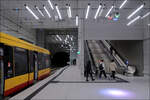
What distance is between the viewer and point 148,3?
45.3 ft

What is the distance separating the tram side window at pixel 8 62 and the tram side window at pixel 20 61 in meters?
0.50

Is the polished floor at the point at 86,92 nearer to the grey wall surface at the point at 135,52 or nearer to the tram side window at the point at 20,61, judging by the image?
the tram side window at the point at 20,61

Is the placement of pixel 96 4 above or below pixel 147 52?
above

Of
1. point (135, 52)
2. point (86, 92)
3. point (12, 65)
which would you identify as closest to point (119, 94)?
point (86, 92)

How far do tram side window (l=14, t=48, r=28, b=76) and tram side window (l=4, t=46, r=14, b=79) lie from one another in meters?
0.50

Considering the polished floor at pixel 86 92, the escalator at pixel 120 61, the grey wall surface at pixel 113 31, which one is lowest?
the polished floor at pixel 86 92

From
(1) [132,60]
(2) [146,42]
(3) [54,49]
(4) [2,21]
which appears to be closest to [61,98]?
(2) [146,42]

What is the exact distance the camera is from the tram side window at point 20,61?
251 inches

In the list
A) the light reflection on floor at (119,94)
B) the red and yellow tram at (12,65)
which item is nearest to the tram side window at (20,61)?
the red and yellow tram at (12,65)

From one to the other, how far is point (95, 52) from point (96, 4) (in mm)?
7631

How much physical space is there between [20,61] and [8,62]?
1.33 meters

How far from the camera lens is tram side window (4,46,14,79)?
5.27m

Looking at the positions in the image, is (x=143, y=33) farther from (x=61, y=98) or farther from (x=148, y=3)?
(x=61, y=98)

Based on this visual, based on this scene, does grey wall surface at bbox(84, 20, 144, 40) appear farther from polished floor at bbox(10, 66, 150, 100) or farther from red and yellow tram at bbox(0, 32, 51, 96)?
red and yellow tram at bbox(0, 32, 51, 96)
